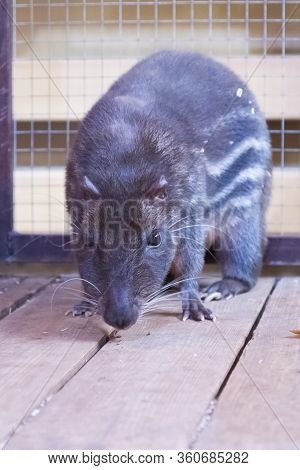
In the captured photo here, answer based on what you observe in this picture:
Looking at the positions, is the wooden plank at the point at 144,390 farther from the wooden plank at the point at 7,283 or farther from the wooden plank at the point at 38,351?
the wooden plank at the point at 7,283

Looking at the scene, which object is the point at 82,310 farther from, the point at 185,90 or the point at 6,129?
the point at 6,129

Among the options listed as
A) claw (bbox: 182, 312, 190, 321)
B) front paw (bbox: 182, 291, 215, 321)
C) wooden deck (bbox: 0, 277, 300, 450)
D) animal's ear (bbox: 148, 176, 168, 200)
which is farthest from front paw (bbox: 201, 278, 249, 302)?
animal's ear (bbox: 148, 176, 168, 200)

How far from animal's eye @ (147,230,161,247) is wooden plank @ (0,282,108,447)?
446mm

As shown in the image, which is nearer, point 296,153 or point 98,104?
point 98,104

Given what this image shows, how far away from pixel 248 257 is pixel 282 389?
2202 millimetres

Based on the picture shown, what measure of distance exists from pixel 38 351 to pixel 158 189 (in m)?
0.94

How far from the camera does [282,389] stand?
116 inches

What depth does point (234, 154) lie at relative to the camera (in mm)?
5168

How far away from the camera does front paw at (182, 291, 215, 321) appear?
13.7 feet

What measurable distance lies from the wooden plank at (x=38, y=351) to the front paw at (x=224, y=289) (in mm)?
757

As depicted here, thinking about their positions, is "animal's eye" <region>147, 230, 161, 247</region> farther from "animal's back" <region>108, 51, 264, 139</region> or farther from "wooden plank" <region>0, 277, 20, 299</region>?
"wooden plank" <region>0, 277, 20, 299</region>

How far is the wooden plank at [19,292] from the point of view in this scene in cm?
450
